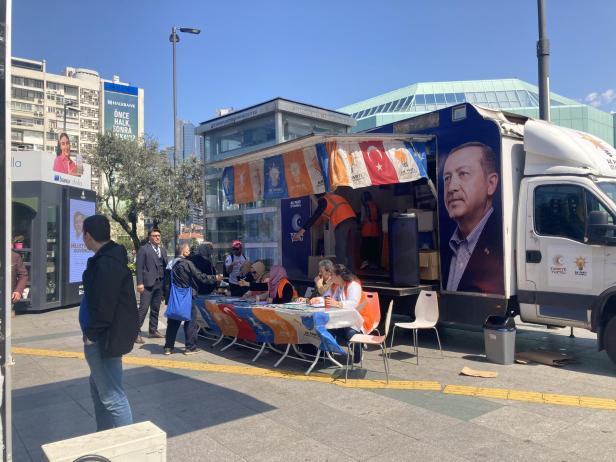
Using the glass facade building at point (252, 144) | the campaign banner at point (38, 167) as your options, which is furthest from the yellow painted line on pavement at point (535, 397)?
the campaign banner at point (38, 167)

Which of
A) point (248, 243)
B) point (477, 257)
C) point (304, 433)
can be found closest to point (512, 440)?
point (304, 433)

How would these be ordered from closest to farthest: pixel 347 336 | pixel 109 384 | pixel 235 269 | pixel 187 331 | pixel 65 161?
pixel 109 384 < pixel 347 336 < pixel 187 331 < pixel 235 269 < pixel 65 161

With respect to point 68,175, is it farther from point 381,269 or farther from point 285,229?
point 381,269

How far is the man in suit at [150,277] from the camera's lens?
27.7ft

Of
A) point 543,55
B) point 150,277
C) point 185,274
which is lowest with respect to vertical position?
point 150,277

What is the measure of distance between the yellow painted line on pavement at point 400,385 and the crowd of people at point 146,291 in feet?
2.01

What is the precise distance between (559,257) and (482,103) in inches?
2166

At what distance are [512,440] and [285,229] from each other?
7019 mm

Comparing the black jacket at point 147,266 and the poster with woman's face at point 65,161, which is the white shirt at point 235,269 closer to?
the black jacket at point 147,266

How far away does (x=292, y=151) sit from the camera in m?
8.45

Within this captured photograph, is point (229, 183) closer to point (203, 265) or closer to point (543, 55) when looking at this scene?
point (203, 265)

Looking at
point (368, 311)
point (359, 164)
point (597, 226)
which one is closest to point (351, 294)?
point (368, 311)

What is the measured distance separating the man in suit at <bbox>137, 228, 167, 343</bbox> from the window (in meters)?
6.04

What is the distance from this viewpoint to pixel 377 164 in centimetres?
763
